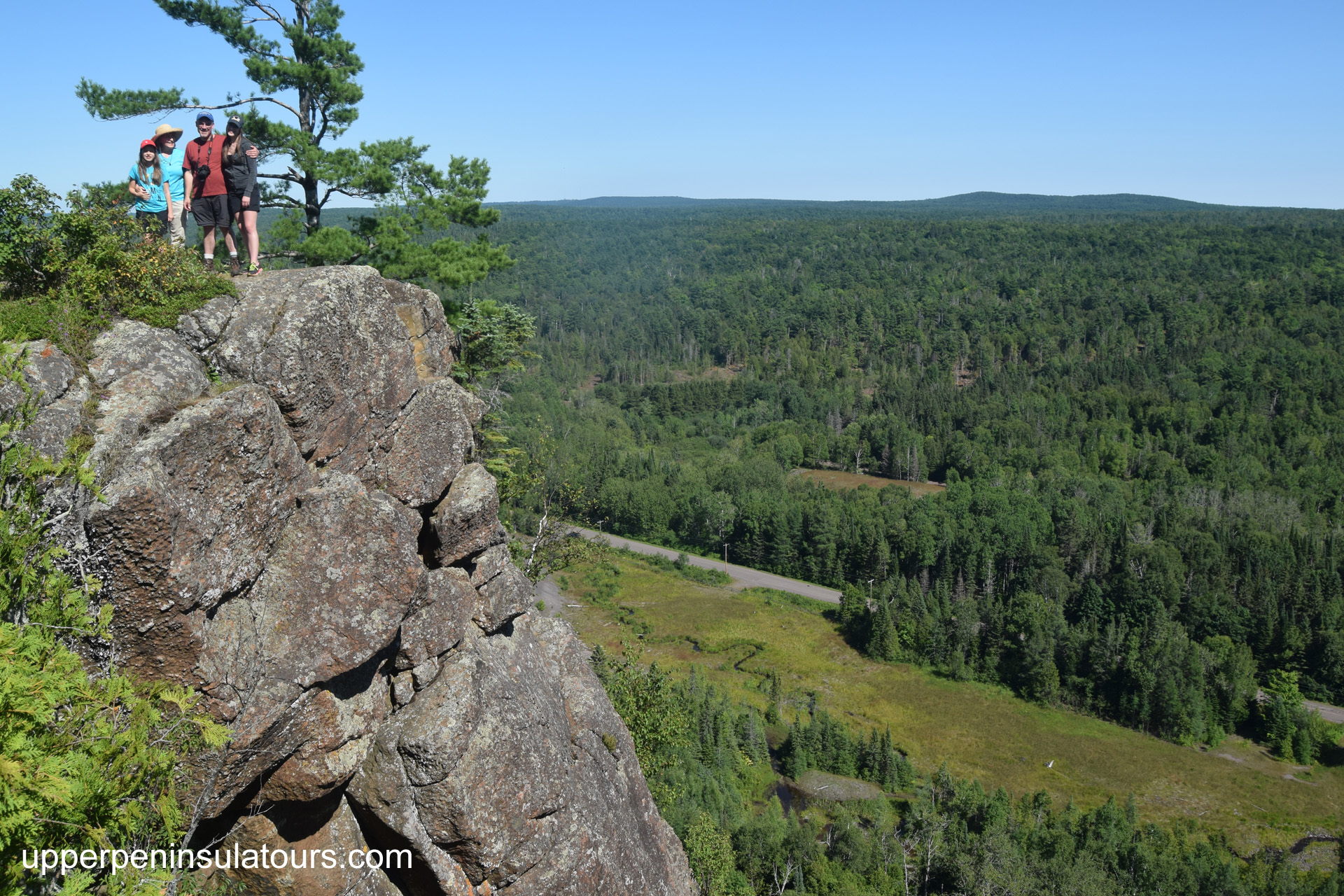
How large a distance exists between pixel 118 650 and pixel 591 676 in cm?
1059

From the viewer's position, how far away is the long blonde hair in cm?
1409

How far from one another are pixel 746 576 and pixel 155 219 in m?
94.7

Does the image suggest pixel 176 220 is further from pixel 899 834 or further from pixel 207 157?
pixel 899 834

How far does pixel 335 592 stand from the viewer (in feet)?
40.0

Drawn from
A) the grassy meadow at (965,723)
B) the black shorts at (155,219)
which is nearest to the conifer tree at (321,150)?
the black shorts at (155,219)

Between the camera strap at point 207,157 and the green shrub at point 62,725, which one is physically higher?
the camera strap at point 207,157

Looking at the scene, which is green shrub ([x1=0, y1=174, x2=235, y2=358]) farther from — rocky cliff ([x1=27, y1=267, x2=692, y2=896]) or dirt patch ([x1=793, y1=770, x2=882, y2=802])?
dirt patch ([x1=793, y1=770, x2=882, y2=802])

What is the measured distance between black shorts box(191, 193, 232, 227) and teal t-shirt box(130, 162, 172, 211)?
0.47 metres

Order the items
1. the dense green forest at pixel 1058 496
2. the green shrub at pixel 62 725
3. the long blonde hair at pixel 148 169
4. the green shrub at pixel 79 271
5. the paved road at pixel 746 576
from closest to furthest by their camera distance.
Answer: the green shrub at pixel 62 725, the green shrub at pixel 79 271, the long blonde hair at pixel 148 169, the dense green forest at pixel 1058 496, the paved road at pixel 746 576

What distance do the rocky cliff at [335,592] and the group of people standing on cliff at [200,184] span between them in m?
1.59

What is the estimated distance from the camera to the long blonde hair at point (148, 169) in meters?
14.1

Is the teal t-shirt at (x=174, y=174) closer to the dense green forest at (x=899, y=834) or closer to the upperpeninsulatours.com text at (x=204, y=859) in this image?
the upperpeninsulatours.com text at (x=204, y=859)

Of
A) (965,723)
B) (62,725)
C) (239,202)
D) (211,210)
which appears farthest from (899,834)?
(62,725)

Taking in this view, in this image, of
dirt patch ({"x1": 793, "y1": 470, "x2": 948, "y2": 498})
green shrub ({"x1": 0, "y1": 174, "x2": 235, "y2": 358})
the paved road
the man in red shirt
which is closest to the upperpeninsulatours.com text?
green shrub ({"x1": 0, "y1": 174, "x2": 235, "y2": 358})
